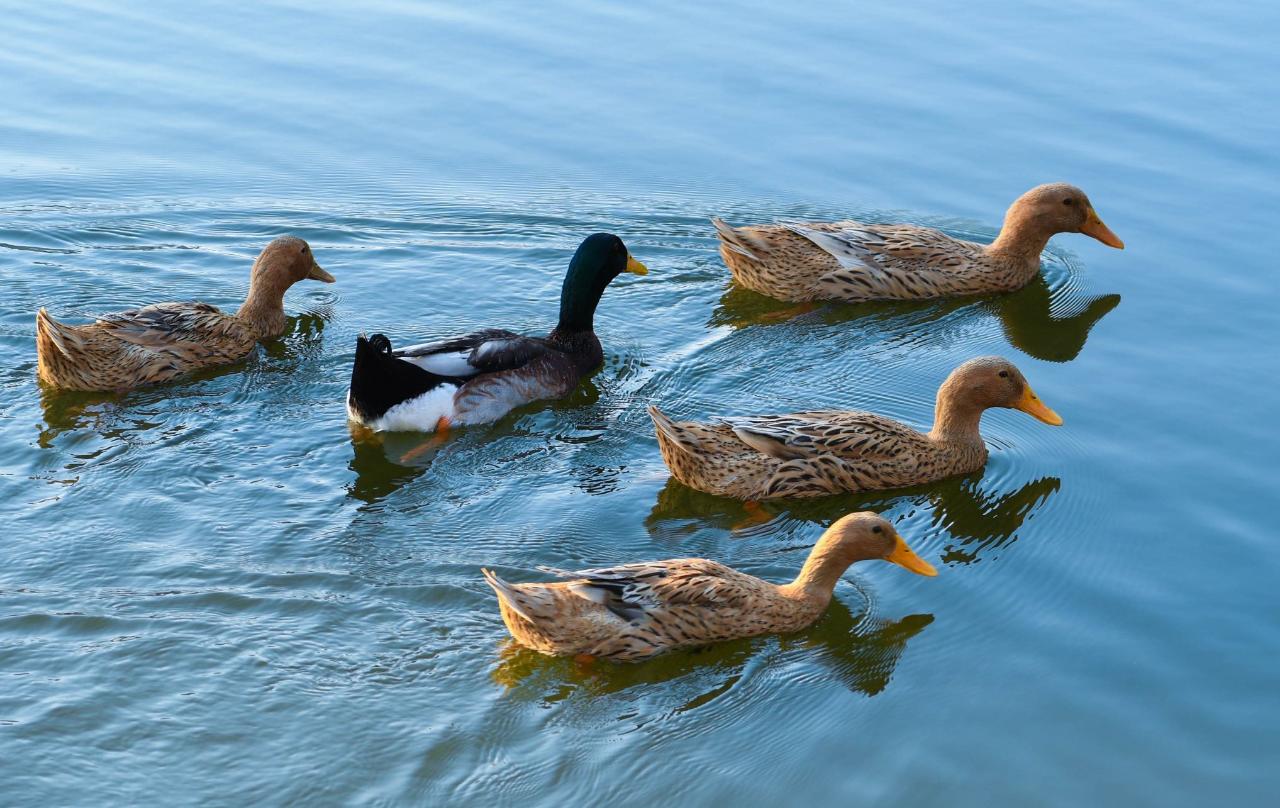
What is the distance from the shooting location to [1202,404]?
31.5 ft

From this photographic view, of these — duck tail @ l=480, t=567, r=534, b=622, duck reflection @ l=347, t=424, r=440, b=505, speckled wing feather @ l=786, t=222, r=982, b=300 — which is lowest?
duck reflection @ l=347, t=424, r=440, b=505

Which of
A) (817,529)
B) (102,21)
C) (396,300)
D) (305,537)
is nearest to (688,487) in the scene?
(817,529)

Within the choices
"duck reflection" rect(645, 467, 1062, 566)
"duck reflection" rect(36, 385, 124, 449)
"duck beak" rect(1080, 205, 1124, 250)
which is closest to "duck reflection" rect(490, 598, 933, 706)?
"duck reflection" rect(645, 467, 1062, 566)

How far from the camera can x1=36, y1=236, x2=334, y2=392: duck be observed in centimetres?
916

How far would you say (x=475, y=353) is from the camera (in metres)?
9.62

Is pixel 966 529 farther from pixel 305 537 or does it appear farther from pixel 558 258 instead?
pixel 558 258

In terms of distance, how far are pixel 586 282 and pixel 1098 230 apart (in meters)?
4.43

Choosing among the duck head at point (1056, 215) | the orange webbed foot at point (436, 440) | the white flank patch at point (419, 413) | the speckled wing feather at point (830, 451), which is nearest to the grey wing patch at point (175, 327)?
the white flank patch at point (419, 413)

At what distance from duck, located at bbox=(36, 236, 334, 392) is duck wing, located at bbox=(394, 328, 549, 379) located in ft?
4.55

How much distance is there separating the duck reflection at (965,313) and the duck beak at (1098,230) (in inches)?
21.2

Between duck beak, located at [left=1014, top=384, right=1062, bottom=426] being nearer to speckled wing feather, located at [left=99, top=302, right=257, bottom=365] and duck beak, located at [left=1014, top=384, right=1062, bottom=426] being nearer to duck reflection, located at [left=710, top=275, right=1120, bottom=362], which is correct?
duck reflection, located at [left=710, top=275, right=1120, bottom=362]

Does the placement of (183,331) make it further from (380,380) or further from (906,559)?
(906,559)

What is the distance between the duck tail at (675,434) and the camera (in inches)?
325

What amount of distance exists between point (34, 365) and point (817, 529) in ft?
18.0
